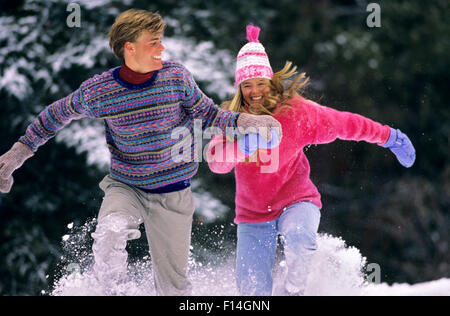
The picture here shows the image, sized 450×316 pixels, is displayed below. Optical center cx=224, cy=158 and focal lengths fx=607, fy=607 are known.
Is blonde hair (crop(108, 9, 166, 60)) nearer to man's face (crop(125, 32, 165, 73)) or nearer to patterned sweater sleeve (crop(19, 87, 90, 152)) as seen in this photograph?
man's face (crop(125, 32, 165, 73))

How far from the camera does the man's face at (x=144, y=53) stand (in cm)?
249

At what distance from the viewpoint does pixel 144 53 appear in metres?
2.48

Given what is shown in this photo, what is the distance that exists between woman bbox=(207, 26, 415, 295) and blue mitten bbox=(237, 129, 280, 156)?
12 centimetres

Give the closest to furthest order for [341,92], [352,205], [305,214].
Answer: [305,214] → [341,92] → [352,205]

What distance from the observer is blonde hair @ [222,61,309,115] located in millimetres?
2709

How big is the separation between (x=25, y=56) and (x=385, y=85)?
3856mm

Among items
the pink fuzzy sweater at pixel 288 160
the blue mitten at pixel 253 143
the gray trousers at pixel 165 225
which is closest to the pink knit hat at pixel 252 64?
the pink fuzzy sweater at pixel 288 160

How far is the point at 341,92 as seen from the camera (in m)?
6.72

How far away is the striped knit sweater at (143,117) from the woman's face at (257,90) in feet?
0.67

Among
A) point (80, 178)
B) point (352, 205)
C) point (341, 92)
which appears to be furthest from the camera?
point (352, 205)

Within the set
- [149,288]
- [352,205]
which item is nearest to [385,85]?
[352,205]

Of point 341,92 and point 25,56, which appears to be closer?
point 25,56

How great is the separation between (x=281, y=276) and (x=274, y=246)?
141 mm

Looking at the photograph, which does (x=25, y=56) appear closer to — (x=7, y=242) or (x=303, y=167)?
(x=7, y=242)
